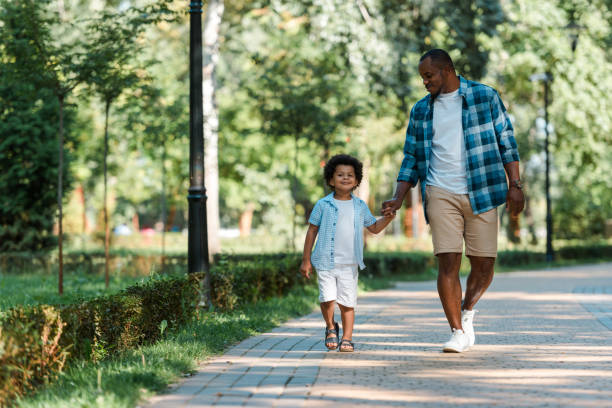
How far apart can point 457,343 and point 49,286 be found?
8666mm

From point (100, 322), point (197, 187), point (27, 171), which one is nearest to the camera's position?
point (100, 322)

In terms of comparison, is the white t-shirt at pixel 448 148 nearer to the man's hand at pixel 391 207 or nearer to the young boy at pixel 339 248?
the man's hand at pixel 391 207

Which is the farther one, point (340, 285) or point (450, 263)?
point (340, 285)

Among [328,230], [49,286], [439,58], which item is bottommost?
[49,286]

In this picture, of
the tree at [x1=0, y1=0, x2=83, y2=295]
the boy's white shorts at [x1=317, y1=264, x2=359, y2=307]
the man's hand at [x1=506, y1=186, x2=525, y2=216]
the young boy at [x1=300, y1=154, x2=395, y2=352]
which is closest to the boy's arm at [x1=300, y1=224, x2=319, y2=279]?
the young boy at [x1=300, y1=154, x2=395, y2=352]

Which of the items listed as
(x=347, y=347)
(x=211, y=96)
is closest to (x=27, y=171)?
(x=211, y=96)

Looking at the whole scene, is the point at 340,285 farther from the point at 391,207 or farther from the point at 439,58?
the point at 439,58

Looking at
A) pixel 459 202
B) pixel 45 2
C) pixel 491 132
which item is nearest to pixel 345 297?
pixel 459 202

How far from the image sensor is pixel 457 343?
5.93 meters

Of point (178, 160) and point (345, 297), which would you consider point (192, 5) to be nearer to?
point (345, 297)

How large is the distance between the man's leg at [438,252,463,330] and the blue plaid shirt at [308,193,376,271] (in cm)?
61

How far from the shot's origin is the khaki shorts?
19.6 ft

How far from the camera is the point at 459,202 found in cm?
597

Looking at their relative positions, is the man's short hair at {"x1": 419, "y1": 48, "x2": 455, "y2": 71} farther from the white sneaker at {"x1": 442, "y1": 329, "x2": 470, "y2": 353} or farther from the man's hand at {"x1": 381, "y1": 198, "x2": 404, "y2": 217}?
the white sneaker at {"x1": 442, "y1": 329, "x2": 470, "y2": 353}
